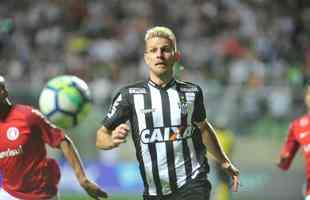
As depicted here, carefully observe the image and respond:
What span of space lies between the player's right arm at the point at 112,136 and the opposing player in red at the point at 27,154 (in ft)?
1.54

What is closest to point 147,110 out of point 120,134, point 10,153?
point 120,134

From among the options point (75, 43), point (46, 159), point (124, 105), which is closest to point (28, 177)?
point (46, 159)

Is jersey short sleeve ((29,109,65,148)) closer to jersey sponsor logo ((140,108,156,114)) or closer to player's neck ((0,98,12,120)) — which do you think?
player's neck ((0,98,12,120))

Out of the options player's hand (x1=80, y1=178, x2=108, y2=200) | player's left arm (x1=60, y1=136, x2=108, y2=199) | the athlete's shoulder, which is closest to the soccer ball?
player's left arm (x1=60, y1=136, x2=108, y2=199)

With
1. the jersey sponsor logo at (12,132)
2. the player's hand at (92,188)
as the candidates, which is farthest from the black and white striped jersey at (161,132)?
the jersey sponsor logo at (12,132)

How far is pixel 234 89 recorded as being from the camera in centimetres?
1605

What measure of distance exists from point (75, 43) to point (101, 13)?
4.31ft

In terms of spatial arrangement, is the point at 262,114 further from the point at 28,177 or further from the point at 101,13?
the point at 28,177

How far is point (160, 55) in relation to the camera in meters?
6.48

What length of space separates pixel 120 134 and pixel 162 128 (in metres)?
0.54

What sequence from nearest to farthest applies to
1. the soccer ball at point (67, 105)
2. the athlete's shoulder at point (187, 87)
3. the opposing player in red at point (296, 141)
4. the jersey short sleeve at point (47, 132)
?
the athlete's shoulder at point (187, 87), the jersey short sleeve at point (47, 132), the soccer ball at point (67, 105), the opposing player in red at point (296, 141)

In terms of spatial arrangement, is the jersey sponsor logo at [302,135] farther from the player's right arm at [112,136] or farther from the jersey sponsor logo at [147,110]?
the player's right arm at [112,136]

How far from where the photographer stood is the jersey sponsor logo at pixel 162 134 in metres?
6.57

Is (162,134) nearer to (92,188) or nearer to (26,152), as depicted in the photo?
(92,188)
